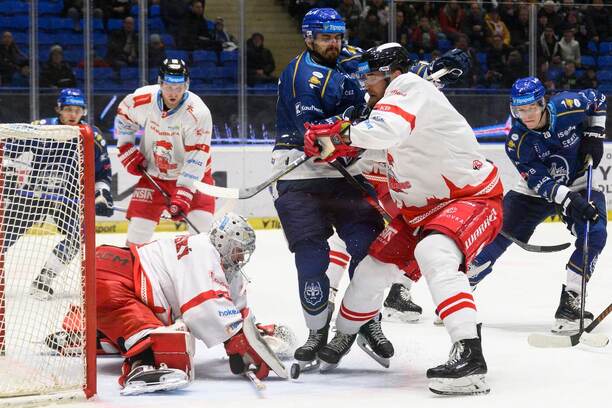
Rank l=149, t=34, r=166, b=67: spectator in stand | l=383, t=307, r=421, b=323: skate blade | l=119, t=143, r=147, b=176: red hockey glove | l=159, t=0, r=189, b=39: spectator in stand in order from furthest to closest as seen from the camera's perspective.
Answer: l=159, t=0, r=189, b=39: spectator in stand → l=149, t=34, r=166, b=67: spectator in stand → l=119, t=143, r=147, b=176: red hockey glove → l=383, t=307, r=421, b=323: skate blade

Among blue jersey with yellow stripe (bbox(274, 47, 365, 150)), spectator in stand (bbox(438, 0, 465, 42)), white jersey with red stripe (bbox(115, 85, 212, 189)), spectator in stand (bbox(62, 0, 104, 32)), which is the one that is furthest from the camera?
spectator in stand (bbox(438, 0, 465, 42))

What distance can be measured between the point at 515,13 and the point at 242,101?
2347 millimetres

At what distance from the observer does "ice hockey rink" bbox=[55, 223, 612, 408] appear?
3.15 meters

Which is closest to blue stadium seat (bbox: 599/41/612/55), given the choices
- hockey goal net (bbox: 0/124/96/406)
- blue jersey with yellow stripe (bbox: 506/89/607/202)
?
blue jersey with yellow stripe (bbox: 506/89/607/202)

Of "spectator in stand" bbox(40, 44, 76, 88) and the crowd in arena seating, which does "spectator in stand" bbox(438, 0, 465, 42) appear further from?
"spectator in stand" bbox(40, 44, 76, 88)

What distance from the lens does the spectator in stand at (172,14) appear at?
8195mm

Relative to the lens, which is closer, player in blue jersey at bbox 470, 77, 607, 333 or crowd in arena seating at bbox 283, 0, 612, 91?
player in blue jersey at bbox 470, 77, 607, 333

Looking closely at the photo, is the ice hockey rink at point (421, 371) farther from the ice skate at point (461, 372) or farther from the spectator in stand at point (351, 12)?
the spectator in stand at point (351, 12)

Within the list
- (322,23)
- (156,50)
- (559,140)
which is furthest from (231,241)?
(156,50)

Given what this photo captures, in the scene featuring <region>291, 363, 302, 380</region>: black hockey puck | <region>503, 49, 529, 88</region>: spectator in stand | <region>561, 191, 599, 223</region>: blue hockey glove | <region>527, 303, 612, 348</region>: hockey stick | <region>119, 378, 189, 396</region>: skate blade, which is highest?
<region>503, 49, 529, 88</region>: spectator in stand

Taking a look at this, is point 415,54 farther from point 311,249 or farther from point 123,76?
point 311,249

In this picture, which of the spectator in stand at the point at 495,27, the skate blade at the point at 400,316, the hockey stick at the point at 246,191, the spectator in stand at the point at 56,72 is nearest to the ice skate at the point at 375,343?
the hockey stick at the point at 246,191

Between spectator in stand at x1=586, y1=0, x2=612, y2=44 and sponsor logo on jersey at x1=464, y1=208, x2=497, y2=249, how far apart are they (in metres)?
5.92

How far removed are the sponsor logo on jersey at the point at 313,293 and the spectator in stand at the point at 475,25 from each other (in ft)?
18.3
